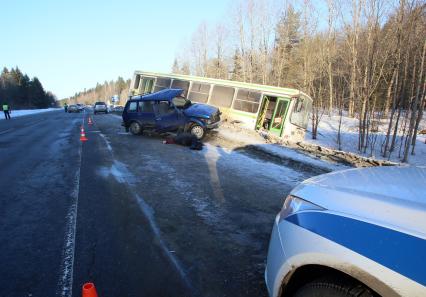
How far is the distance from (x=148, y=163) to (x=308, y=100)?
45.2 feet

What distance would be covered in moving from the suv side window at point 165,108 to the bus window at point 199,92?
23.9ft

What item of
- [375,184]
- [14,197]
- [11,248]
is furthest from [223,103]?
[375,184]

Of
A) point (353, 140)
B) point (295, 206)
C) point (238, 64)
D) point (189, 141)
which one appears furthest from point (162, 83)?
point (238, 64)

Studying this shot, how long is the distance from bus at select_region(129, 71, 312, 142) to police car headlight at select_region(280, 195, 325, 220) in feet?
56.6

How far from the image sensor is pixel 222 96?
22.0 metres

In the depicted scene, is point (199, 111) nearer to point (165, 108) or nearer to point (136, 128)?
point (165, 108)

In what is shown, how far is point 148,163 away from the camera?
10094 millimetres

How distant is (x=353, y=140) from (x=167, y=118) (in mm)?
14335

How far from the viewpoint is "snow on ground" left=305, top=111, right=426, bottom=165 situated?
63.1ft

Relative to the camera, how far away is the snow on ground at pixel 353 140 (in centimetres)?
1924

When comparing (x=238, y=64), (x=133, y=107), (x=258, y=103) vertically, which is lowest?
(x=258, y=103)

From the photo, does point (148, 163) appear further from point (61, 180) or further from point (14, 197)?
point (14, 197)

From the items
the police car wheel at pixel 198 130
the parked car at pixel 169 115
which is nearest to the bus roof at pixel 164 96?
the parked car at pixel 169 115

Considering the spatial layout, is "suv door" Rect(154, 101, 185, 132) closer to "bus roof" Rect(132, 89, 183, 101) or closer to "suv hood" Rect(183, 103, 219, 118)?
"bus roof" Rect(132, 89, 183, 101)
